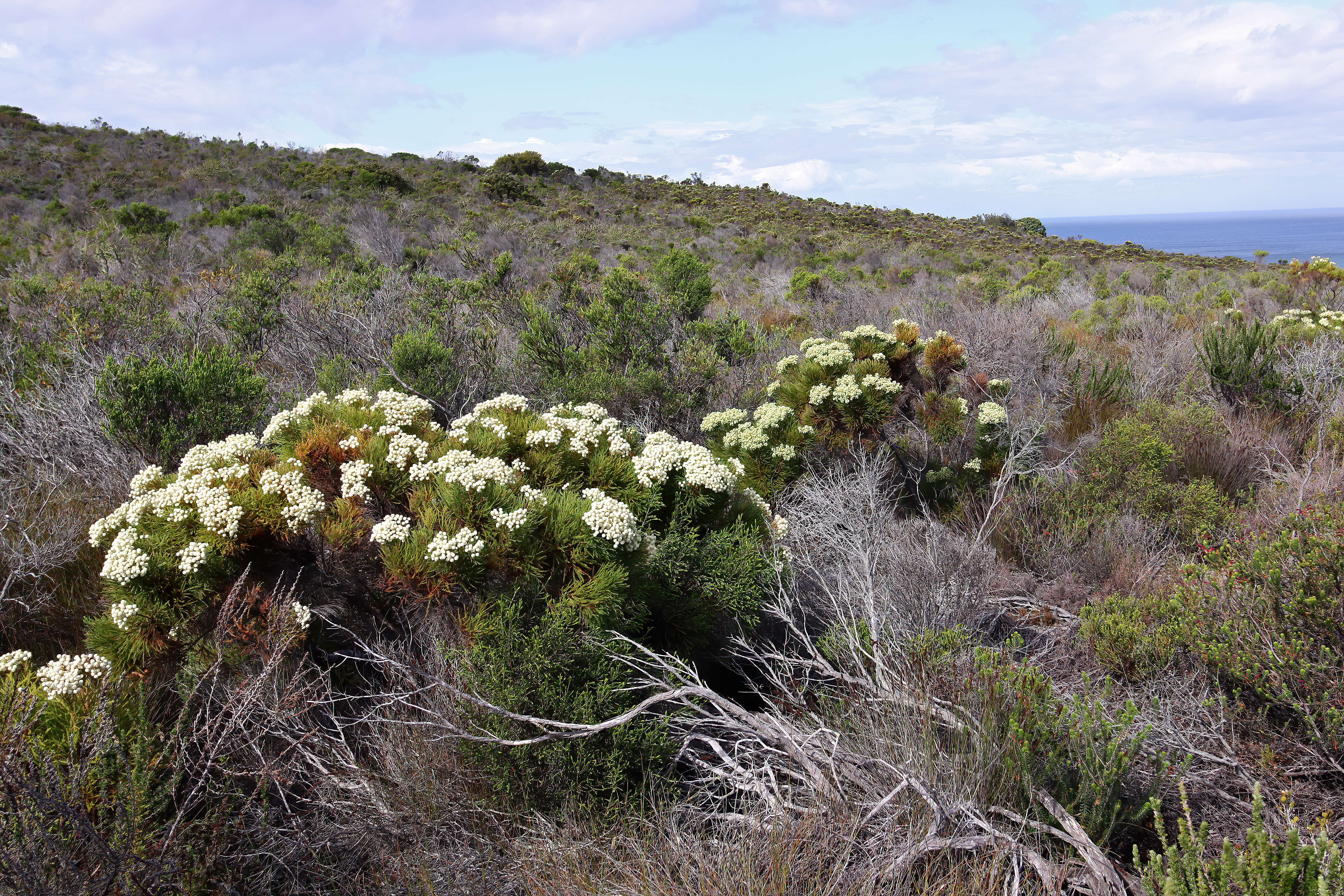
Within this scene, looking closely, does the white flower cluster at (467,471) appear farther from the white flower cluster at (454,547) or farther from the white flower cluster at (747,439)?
the white flower cluster at (747,439)

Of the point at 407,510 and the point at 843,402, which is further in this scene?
the point at 843,402

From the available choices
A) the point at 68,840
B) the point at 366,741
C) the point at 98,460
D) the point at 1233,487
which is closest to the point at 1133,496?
the point at 1233,487

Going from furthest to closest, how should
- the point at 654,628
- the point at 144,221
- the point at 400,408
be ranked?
the point at 144,221 → the point at 400,408 → the point at 654,628

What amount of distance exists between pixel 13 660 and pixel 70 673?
0.24 metres

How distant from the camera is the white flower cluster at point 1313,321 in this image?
7238mm

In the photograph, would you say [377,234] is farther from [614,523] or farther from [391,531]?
[614,523]

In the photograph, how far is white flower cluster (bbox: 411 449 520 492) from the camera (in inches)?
108

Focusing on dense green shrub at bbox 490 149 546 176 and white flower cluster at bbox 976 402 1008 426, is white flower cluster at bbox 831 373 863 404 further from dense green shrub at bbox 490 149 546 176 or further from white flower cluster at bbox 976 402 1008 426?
dense green shrub at bbox 490 149 546 176

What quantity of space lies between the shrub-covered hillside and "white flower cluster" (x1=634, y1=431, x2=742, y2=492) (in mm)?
31

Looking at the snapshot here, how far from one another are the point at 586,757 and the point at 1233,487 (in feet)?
17.6

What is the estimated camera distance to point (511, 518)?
2.57 meters

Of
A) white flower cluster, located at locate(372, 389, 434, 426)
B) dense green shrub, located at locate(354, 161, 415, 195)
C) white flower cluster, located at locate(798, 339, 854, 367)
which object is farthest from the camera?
dense green shrub, located at locate(354, 161, 415, 195)

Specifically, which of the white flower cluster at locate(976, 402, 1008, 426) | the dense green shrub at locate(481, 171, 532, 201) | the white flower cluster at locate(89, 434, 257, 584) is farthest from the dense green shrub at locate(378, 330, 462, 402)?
the dense green shrub at locate(481, 171, 532, 201)

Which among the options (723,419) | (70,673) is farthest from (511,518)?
(723,419)
